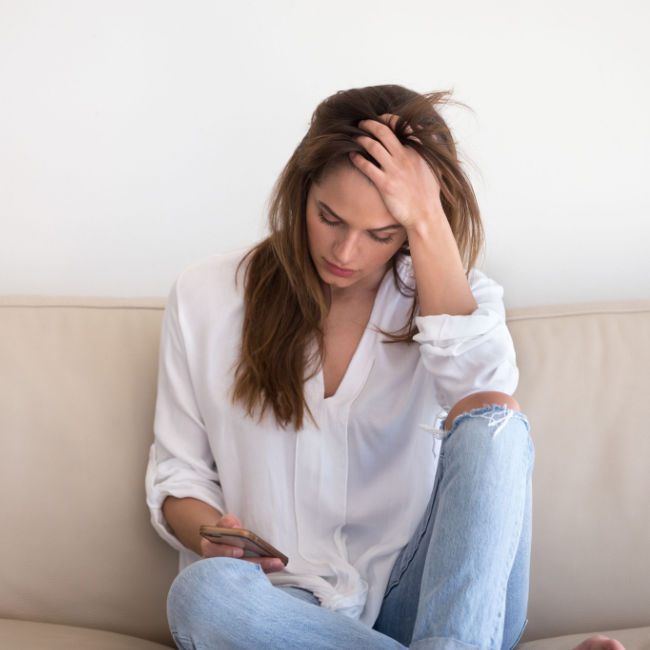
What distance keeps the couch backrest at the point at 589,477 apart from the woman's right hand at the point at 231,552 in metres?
0.48

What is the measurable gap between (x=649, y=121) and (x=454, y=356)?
0.77 m

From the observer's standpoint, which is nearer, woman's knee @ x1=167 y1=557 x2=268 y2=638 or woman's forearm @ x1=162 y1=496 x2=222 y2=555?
woman's knee @ x1=167 y1=557 x2=268 y2=638

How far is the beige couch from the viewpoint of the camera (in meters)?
1.38

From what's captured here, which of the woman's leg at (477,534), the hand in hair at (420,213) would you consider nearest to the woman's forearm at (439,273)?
the hand in hair at (420,213)

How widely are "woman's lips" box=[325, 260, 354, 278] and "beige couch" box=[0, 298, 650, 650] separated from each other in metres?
0.39

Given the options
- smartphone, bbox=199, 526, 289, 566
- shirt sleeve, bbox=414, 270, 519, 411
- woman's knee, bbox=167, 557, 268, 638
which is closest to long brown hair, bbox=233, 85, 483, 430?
shirt sleeve, bbox=414, 270, 519, 411

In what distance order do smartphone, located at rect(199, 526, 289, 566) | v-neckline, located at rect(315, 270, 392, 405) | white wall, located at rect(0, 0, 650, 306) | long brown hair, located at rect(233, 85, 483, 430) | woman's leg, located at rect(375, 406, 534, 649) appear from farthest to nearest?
white wall, located at rect(0, 0, 650, 306) → v-neckline, located at rect(315, 270, 392, 405) → long brown hair, located at rect(233, 85, 483, 430) → smartphone, located at rect(199, 526, 289, 566) → woman's leg, located at rect(375, 406, 534, 649)

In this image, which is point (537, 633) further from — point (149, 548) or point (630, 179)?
point (630, 179)

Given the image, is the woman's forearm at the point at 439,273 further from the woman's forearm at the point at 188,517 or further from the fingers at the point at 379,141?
the woman's forearm at the point at 188,517

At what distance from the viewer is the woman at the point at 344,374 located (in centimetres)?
119

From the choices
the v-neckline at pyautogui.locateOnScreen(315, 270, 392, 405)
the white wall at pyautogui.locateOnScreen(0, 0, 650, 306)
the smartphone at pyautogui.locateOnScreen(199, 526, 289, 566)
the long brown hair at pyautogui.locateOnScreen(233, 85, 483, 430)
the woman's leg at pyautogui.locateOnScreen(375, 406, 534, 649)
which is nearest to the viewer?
the woman's leg at pyautogui.locateOnScreen(375, 406, 534, 649)

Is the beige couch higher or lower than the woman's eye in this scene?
lower

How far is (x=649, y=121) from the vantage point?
5.44 ft

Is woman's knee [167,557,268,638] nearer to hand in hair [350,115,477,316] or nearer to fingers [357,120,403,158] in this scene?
hand in hair [350,115,477,316]
